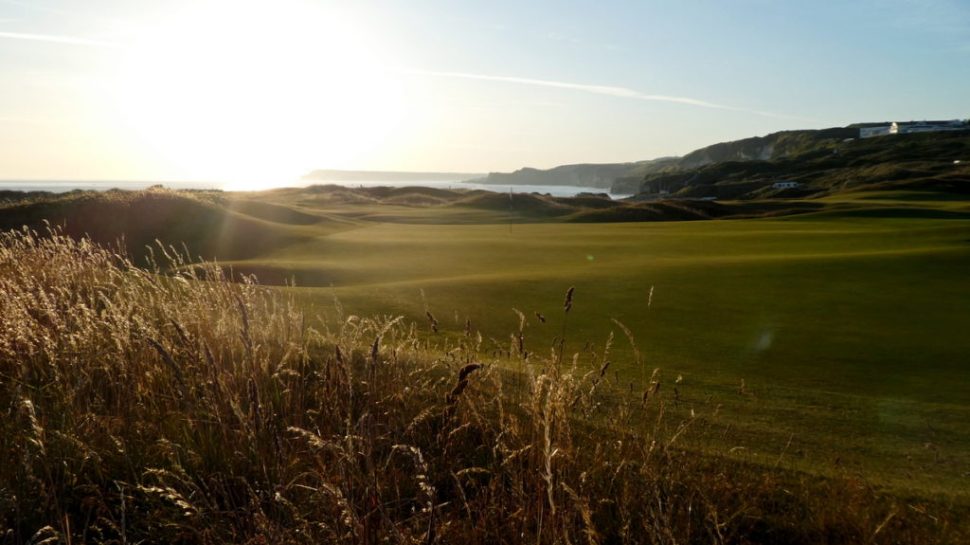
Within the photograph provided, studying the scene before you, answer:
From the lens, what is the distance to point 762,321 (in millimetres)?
10617

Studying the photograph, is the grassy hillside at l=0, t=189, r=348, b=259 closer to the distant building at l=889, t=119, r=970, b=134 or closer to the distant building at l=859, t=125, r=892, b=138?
the distant building at l=889, t=119, r=970, b=134

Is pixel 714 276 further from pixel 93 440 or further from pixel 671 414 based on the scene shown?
pixel 93 440

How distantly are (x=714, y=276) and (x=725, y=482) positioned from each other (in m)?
10.9

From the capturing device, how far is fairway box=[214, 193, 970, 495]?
5.95 meters

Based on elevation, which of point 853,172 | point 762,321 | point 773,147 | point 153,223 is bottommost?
point 762,321

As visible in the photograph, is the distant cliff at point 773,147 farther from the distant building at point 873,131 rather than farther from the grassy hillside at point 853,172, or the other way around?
the distant building at point 873,131

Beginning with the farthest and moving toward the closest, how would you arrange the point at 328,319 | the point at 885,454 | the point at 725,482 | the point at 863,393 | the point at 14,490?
the point at 328,319 < the point at 863,393 < the point at 885,454 < the point at 725,482 < the point at 14,490

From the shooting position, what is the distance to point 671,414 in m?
6.26

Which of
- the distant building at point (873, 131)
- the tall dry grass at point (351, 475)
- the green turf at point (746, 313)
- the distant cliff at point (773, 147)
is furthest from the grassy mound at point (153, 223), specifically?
the distant building at point (873, 131)

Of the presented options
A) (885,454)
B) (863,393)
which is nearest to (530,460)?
(885,454)

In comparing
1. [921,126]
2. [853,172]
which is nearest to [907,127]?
[921,126]

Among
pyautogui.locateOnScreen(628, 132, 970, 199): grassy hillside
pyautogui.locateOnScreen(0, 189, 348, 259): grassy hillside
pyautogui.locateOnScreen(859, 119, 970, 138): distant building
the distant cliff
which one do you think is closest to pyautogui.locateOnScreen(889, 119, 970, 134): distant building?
pyautogui.locateOnScreen(859, 119, 970, 138): distant building

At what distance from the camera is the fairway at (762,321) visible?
234 inches

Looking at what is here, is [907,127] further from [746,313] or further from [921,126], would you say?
[746,313]
